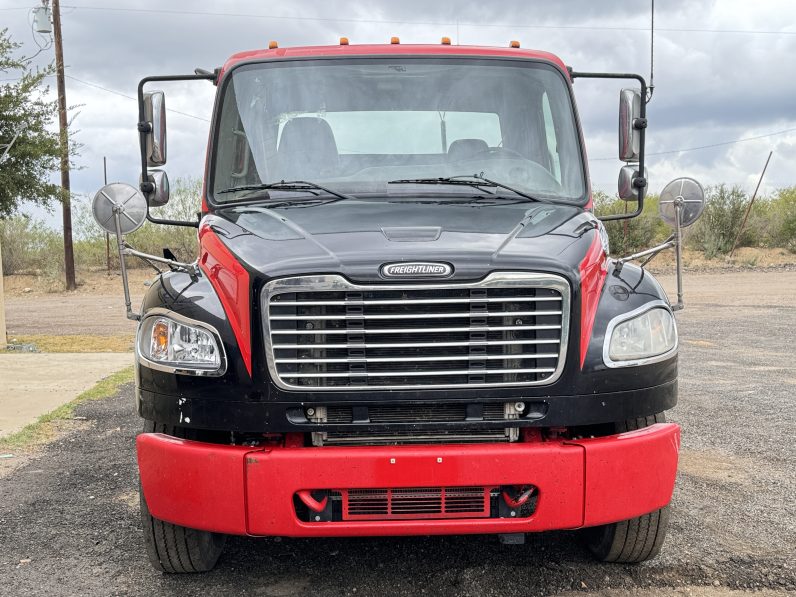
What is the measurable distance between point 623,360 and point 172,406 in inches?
71.9

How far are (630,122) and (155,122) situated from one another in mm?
2629

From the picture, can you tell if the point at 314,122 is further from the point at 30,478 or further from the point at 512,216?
the point at 30,478

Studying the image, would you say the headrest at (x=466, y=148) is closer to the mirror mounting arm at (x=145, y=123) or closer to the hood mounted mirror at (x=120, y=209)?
the mirror mounting arm at (x=145, y=123)

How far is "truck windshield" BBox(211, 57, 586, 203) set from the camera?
184 inches

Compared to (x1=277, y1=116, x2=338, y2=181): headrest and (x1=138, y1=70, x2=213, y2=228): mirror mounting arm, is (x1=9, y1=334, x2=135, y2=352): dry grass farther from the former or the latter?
(x1=277, y1=116, x2=338, y2=181): headrest

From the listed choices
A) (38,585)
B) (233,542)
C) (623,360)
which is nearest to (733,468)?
(623,360)

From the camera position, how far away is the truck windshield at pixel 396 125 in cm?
467

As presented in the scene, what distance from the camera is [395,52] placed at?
506cm

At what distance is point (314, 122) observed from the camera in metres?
4.80

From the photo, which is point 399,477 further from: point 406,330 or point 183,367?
point 183,367

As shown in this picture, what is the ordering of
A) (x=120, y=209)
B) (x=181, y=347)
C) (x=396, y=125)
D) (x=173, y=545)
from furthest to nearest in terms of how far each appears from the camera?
(x=396, y=125), (x=120, y=209), (x=173, y=545), (x=181, y=347)

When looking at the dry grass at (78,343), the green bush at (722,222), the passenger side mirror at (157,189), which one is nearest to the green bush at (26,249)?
the dry grass at (78,343)

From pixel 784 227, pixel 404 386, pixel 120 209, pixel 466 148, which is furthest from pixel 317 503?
pixel 784 227

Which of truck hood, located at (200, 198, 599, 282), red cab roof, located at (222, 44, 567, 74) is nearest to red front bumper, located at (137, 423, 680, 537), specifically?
truck hood, located at (200, 198, 599, 282)
